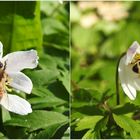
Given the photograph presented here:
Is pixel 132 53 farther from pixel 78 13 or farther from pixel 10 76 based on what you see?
pixel 78 13

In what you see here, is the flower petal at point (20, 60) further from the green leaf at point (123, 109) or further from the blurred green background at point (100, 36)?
the blurred green background at point (100, 36)

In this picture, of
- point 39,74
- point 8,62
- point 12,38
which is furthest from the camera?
point 12,38

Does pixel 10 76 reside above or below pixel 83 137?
above

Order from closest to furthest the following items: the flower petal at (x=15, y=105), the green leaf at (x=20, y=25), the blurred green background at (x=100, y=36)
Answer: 1. the flower petal at (x=15, y=105)
2. the green leaf at (x=20, y=25)
3. the blurred green background at (x=100, y=36)

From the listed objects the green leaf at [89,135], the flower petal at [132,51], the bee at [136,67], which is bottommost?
the green leaf at [89,135]

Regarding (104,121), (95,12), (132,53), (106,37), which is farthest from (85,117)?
(95,12)

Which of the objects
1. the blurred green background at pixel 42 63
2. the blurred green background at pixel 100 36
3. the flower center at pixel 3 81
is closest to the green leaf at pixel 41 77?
the blurred green background at pixel 42 63
